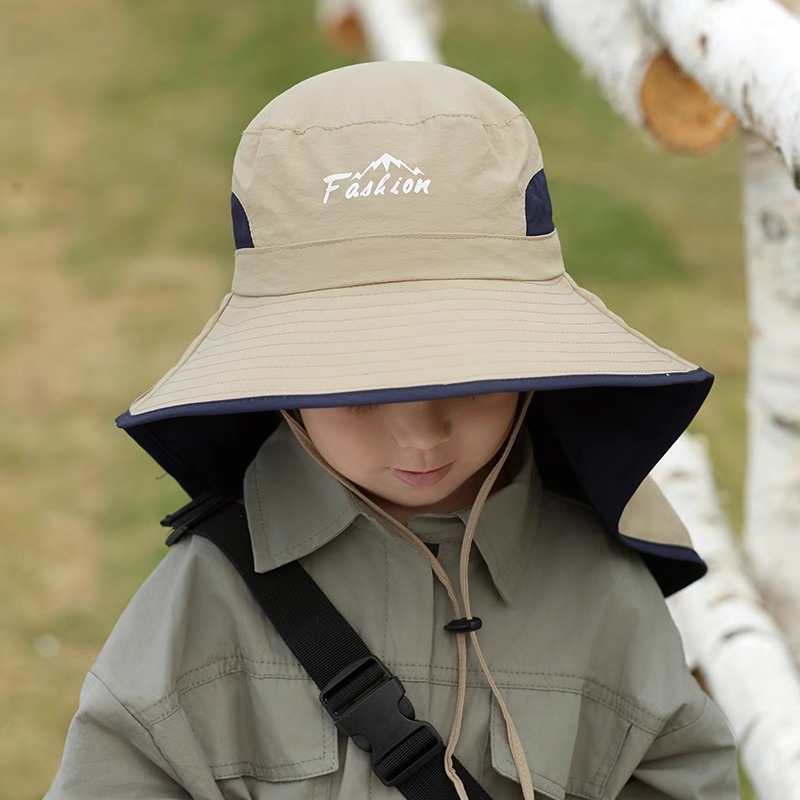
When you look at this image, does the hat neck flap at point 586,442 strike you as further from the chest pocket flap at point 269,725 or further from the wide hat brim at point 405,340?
the chest pocket flap at point 269,725

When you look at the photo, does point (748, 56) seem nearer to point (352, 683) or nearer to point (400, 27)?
point (352, 683)

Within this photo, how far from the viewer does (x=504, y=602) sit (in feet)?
5.63

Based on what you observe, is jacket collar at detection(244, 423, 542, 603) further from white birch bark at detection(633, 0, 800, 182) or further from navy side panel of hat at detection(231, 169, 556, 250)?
white birch bark at detection(633, 0, 800, 182)

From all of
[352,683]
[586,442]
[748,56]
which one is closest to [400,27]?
[748,56]

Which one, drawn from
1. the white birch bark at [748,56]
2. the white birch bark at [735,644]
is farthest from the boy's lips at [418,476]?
the white birch bark at [735,644]

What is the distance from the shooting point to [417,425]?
4.91 feet

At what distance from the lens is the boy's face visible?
4.94 feet

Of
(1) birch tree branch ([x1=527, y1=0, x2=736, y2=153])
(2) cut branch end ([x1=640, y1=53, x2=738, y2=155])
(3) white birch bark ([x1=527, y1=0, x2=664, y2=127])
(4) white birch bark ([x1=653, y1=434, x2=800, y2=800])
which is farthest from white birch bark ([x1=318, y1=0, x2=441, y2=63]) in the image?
(4) white birch bark ([x1=653, y1=434, x2=800, y2=800])

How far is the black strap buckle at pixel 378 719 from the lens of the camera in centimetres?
160

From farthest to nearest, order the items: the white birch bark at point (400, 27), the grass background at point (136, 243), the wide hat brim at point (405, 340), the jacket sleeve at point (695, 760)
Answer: the white birch bark at point (400, 27) < the grass background at point (136, 243) < the jacket sleeve at point (695, 760) < the wide hat brim at point (405, 340)

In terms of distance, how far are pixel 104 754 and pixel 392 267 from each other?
0.67 m

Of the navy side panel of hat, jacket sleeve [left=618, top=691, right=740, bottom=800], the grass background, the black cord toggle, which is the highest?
the navy side panel of hat

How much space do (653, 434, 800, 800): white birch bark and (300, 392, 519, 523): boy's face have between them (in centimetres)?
100

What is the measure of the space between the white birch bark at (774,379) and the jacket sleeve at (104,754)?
170cm
